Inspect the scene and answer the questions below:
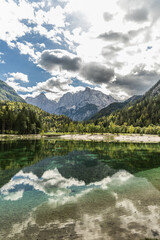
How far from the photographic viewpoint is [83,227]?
10.3 meters

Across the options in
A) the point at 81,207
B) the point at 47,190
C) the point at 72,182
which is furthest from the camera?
the point at 72,182

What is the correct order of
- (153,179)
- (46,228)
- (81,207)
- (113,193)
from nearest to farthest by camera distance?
(46,228) → (81,207) → (113,193) → (153,179)

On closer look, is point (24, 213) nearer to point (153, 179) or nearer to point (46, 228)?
point (46, 228)

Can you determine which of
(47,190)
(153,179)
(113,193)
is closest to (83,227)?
(113,193)

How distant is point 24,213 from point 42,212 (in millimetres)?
1559

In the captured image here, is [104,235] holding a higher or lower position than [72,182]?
higher

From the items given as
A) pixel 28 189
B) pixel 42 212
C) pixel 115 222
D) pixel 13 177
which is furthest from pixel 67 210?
pixel 13 177

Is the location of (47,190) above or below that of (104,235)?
below

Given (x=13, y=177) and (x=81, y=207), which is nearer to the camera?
(x=81, y=207)

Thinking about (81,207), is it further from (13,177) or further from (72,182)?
(13,177)

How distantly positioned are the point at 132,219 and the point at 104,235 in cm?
333

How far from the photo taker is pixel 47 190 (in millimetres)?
18141

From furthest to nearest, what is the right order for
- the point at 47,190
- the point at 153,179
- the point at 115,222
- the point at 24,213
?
the point at 153,179
the point at 47,190
the point at 24,213
the point at 115,222

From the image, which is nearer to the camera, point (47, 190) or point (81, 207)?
point (81, 207)
